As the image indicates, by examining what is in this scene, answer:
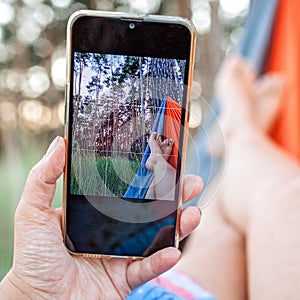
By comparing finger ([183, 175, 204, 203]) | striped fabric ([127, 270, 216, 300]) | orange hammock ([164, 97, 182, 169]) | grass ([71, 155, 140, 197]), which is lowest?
striped fabric ([127, 270, 216, 300])

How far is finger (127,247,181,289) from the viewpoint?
45 centimetres

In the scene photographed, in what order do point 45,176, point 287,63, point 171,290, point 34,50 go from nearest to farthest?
1. point 45,176
2. point 171,290
3. point 287,63
4. point 34,50

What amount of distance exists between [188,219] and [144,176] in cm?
6

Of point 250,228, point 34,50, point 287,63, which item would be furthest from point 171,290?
point 34,50

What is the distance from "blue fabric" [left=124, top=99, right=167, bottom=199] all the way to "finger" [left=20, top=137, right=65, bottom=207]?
6 cm

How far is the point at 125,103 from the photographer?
0.44m

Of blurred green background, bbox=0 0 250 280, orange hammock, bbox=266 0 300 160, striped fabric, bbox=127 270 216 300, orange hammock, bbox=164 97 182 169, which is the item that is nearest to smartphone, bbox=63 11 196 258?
orange hammock, bbox=164 97 182 169

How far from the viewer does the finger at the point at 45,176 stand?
1.40 feet

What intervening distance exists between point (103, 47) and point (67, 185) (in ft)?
0.39

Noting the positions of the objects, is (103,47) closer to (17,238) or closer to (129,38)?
(129,38)

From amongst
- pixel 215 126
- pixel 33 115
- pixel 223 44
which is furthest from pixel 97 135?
pixel 223 44

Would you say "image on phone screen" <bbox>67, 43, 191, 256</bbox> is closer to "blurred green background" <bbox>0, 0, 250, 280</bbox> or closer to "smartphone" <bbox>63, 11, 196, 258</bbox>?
"smartphone" <bbox>63, 11, 196, 258</bbox>

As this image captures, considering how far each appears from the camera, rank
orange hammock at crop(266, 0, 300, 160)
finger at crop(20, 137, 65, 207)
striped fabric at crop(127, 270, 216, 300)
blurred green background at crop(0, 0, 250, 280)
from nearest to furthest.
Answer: finger at crop(20, 137, 65, 207), striped fabric at crop(127, 270, 216, 300), orange hammock at crop(266, 0, 300, 160), blurred green background at crop(0, 0, 250, 280)

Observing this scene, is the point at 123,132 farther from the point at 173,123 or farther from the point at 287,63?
the point at 287,63
